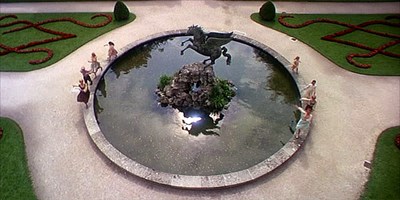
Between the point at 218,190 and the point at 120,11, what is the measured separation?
17.7 m

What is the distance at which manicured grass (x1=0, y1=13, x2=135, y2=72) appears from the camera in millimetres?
24922

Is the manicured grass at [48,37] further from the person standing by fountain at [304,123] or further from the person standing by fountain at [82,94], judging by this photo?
the person standing by fountain at [304,123]

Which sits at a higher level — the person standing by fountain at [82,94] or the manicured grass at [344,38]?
the manicured grass at [344,38]

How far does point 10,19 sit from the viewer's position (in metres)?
29.7

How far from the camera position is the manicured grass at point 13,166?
16755 millimetres

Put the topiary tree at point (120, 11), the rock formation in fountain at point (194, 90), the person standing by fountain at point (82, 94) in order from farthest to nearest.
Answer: the topiary tree at point (120, 11) < the rock formation in fountain at point (194, 90) < the person standing by fountain at point (82, 94)

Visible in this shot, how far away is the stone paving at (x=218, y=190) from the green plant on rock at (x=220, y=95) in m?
5.04

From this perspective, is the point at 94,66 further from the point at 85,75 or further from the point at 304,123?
the point at 304,123

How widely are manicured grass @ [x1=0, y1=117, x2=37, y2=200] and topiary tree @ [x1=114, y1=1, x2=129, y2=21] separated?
1209 centimetres

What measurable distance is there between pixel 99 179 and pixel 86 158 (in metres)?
1.64

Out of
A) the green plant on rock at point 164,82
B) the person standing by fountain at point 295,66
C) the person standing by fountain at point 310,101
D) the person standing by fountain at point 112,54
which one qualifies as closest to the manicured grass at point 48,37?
the person standing by fountain at point 112,54

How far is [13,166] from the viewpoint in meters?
17.9

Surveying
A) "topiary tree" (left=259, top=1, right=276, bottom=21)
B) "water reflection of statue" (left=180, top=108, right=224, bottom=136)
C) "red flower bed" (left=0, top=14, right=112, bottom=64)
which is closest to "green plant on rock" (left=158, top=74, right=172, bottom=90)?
"water reflection of statue" (left=180, top=108, right=224, bottom=136)

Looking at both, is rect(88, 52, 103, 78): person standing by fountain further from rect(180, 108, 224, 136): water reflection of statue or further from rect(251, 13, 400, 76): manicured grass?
rect(251, 13, 400, 76): manicured grass
